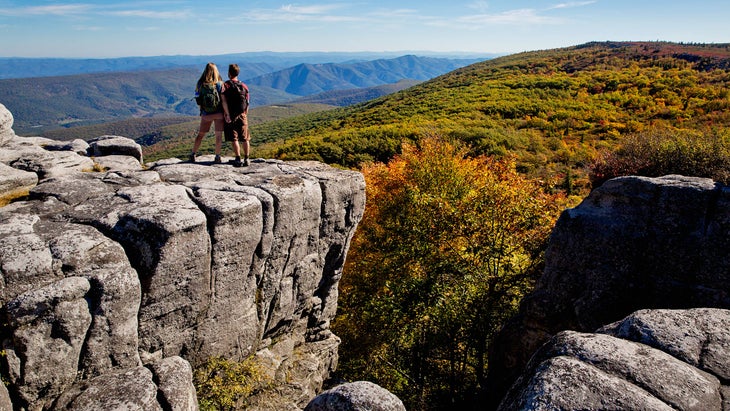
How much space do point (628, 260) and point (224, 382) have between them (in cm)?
1262

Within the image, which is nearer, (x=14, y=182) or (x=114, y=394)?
(x=114, y=394)

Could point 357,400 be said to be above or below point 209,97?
below

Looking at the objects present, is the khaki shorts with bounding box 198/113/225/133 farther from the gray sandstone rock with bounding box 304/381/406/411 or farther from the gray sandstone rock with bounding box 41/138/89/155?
the gray sandstone rock with bounding box 304/381/406/411

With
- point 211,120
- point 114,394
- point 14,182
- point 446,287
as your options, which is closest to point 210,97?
point 211,120

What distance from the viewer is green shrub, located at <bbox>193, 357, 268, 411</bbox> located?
12.2 metres

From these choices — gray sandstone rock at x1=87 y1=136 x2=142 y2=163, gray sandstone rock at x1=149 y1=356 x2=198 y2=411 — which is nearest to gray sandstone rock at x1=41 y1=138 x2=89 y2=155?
gray sandstone rock at x1=87 y1=136 x2=142 y2=163

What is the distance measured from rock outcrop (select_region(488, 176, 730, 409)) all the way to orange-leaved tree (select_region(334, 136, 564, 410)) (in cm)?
175

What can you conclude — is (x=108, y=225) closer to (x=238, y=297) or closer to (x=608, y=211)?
(x=238, y=297)

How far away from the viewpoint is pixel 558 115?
62.4 meters

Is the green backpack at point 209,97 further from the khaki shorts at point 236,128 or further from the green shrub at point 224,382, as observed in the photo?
the green shrub at point 224,382

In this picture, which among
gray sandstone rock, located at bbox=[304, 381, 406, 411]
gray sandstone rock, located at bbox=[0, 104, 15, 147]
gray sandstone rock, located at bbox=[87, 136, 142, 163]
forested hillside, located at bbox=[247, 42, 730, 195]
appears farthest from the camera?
forested hillside, located at bbox=[247, 42, 730, 195]

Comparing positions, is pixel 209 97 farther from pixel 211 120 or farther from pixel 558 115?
pixel 558 115

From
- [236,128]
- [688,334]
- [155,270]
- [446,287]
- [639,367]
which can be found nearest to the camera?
[639,367]

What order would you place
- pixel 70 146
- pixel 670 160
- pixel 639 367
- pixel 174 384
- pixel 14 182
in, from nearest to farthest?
pixel 639 367 → pixel 174 384 → pixel 14 182 → pixel 70 146 → pixel 670 160
